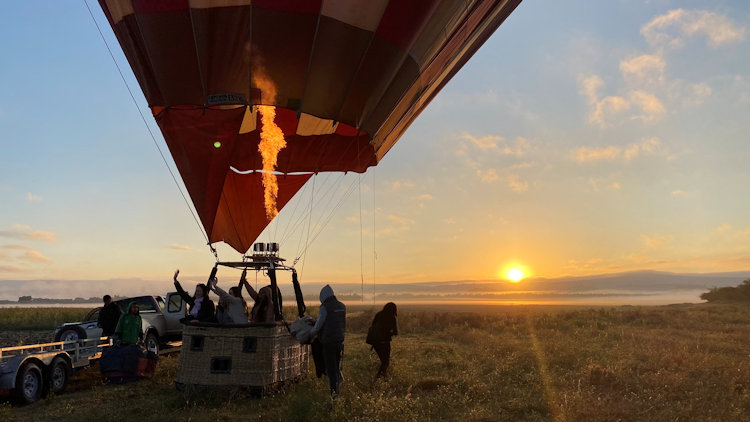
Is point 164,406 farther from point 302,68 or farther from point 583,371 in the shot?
point 583,371

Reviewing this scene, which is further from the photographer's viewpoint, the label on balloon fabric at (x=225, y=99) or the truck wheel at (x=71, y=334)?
the truck wheel at (x=71, y=334)

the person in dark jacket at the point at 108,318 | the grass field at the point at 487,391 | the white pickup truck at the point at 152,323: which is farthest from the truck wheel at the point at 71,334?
the grass field at the point at 487,391

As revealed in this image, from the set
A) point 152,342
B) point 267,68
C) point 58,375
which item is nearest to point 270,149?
point 267,68

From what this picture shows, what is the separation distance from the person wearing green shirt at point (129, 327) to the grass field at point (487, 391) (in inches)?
39.8

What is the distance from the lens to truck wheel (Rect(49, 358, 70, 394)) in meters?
10.6

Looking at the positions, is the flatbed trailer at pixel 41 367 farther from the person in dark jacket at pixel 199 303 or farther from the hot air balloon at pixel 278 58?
the hot air balloon at pixel 278 58

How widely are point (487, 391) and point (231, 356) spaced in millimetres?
4517

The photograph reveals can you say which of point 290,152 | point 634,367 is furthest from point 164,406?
point 634,367

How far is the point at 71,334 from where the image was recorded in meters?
13.4

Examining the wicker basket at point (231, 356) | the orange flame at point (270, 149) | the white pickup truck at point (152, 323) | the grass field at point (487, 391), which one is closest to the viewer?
the grass field at point (487, 391)

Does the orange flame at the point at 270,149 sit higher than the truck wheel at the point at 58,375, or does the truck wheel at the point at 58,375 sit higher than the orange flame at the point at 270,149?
the orange flame at the point at 270,149

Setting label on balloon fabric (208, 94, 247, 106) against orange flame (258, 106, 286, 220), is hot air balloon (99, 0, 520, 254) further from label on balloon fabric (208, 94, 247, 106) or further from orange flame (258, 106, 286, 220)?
orange flame (258, 106, 286, 220)

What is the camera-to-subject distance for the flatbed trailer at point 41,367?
9.66 metres

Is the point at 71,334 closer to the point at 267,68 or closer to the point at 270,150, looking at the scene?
the point at 270,150
